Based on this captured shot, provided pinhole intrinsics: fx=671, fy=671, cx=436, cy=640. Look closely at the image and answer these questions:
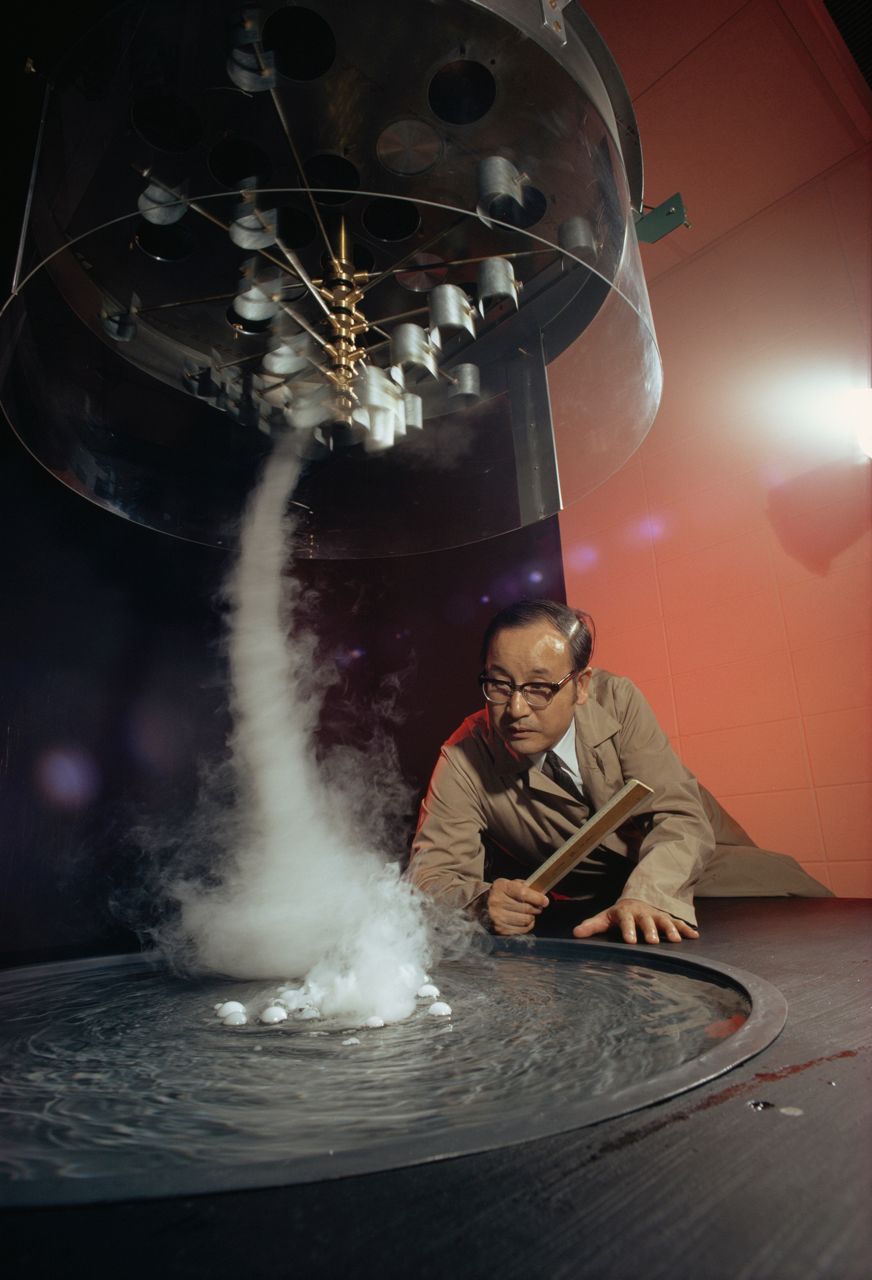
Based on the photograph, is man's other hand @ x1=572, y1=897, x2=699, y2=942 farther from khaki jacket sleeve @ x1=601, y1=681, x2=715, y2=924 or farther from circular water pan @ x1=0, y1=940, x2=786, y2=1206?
circular water pan @ x1=0, y1=940, x2=786, y2=1206

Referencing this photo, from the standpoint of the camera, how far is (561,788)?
1921 mm

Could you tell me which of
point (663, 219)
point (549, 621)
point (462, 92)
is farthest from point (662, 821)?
point (663, 219)

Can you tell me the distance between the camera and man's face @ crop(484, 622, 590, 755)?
1.77m

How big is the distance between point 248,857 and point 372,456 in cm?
110

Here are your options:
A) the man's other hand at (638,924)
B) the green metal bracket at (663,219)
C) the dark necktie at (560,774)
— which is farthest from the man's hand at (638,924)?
the green metal bracket at (663,219)

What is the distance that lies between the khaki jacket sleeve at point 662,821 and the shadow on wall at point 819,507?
1044 millimetres

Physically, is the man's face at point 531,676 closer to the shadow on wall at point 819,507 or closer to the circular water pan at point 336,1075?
the circular water pan at point 336,1075

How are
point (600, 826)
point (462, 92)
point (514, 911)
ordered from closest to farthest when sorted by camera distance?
point (462, 92), point (600, 826), point (514, 911)

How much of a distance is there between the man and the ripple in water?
0.78m

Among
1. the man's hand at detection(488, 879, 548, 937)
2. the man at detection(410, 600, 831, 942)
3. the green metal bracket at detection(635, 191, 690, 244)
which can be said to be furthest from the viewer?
the green metal bracket at detection(635, 191, 690, 244)

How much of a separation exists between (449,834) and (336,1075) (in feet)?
4.46

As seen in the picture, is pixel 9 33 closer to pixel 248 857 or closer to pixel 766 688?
pixel 248 857

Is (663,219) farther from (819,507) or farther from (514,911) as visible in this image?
(514,911)

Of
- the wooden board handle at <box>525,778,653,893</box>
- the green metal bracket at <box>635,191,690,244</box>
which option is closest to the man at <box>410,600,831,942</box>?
the wooden board handle at <box>525,778,653,893</box>
